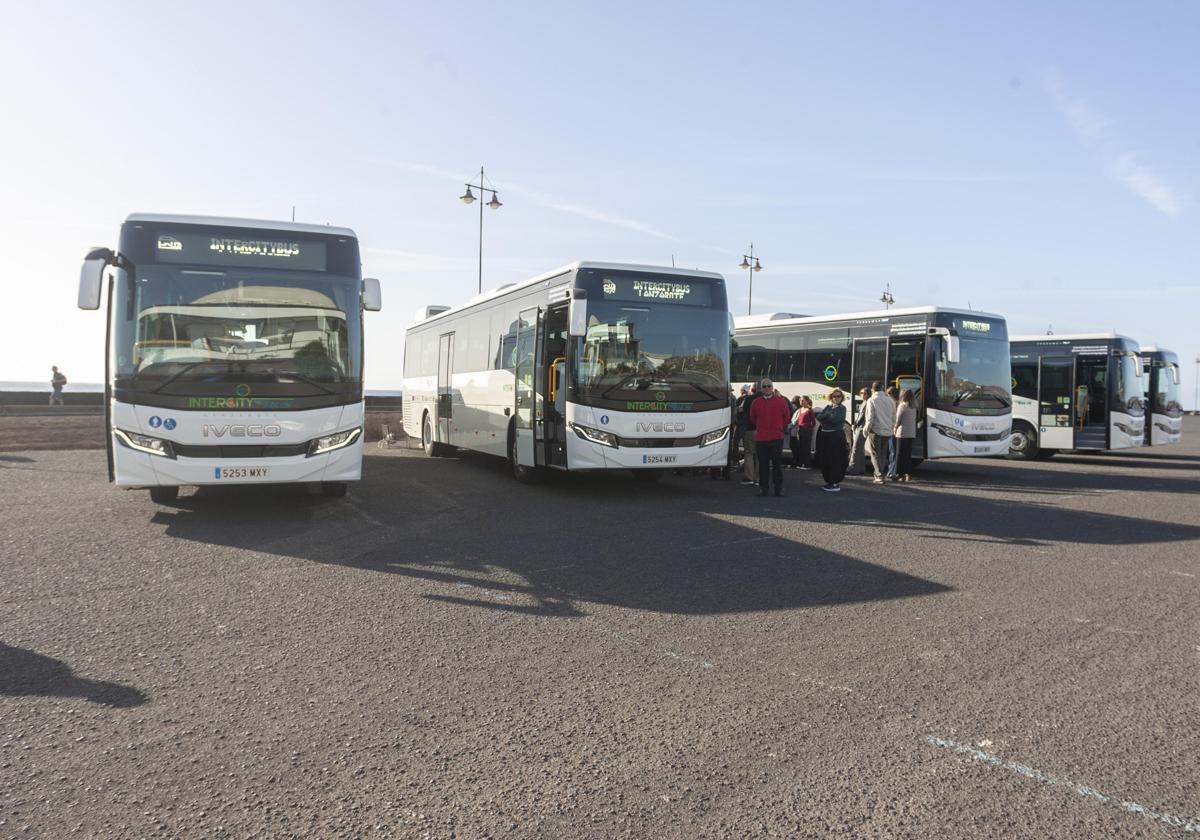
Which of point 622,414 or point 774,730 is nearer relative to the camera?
point 774,730

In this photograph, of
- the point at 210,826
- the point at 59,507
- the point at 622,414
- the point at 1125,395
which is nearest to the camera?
the point at 210,826

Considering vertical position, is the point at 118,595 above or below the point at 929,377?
below

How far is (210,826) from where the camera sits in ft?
10.9

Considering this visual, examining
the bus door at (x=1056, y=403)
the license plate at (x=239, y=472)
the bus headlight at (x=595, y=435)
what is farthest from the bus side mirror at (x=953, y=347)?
the license plate at (x=239, y=472)

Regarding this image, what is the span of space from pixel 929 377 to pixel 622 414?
7.69 m

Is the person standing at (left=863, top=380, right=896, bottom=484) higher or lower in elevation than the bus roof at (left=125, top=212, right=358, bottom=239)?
lower

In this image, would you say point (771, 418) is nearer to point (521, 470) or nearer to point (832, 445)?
point (832, 445)

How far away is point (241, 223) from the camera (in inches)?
423

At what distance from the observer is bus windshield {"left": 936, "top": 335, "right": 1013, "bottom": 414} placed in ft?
58.1

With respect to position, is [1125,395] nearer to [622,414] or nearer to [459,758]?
[622,414]

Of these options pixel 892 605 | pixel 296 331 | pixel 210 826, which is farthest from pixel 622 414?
pixel 210 826

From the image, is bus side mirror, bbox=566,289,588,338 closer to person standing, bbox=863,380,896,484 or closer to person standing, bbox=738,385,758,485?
person standing, bbox=738,385,758,485

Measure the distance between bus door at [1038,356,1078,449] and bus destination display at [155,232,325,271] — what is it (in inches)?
715

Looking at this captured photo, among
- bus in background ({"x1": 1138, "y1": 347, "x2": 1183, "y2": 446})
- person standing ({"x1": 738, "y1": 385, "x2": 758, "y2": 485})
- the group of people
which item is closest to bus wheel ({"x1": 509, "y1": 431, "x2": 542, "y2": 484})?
the group of people
